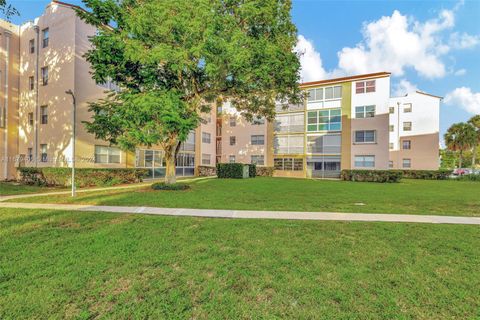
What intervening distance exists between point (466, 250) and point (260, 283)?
4.48 meters

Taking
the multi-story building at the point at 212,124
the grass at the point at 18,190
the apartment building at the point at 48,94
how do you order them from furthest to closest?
the multi-story building at the point at 212,124 → the apartment building at the point at 48,94 → the grass at the point at 18,190

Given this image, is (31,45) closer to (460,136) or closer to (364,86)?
(364,86)

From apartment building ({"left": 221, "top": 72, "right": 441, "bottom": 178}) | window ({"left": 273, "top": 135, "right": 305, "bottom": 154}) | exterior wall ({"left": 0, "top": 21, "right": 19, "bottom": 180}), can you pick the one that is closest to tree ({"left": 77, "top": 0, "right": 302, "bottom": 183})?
exterior wall ({"left": 0, "top": 21, "right": 19, "bottom": 180})

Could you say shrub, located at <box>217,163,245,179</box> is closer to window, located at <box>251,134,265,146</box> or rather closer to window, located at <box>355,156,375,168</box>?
window, located at <box>251,134,265,146</box>

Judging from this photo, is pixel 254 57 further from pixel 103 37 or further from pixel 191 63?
pixel 103 37

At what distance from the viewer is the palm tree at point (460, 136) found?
35.4 m

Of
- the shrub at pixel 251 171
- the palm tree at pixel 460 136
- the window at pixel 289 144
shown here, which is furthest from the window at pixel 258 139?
the palm tree at pixel 460 136

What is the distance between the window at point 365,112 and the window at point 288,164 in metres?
9.14

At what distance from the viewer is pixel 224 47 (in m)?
10.7

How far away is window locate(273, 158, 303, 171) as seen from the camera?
109 feet

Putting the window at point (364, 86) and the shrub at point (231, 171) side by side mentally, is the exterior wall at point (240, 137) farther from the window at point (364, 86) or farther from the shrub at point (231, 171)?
the window at point (364, 86)

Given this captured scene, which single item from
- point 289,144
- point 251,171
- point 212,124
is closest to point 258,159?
point 289,144

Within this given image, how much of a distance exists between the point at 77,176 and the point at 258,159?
22949 millimetres

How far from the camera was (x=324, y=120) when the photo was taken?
3177cm
